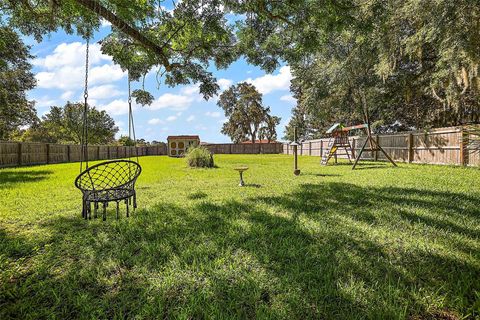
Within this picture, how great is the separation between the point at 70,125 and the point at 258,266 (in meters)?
45.8

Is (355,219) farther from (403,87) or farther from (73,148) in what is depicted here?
(73,148)

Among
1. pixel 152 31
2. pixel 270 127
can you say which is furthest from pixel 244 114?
pixel 152 31

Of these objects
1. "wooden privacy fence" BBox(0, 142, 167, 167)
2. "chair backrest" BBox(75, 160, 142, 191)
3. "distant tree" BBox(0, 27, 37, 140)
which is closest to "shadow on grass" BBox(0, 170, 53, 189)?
"wooden privacy fence" BBox(0, 142, 167, 167)

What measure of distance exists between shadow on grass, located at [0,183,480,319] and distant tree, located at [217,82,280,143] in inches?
1450

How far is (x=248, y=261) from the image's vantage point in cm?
249

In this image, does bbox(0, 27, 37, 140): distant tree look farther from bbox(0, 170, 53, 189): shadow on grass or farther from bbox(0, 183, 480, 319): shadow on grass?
bbox(0, 183, 480, 319): shadow on grass

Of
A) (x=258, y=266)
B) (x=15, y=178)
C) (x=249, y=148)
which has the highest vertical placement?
(x=249, y=148)

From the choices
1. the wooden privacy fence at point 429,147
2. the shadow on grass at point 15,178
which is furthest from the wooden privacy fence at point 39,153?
the wooden privacy fence at point 429,147

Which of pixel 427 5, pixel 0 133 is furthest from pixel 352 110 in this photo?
pixel 0 133

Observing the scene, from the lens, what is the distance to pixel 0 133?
2062 centimetres

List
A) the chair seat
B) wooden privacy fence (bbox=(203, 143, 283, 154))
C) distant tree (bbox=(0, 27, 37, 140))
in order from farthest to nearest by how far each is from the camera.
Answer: wooden privacy fence (bbox=(203, 143, 283, 154)) < distant tree (bbox=(0, 27, 37, 140)) < the chair seat

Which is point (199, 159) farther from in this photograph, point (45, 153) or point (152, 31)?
point (45, 153)

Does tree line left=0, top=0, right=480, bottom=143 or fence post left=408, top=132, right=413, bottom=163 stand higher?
tree line left=0, top=0, right=480, bottom=143

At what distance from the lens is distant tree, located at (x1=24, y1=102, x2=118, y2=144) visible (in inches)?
1524
